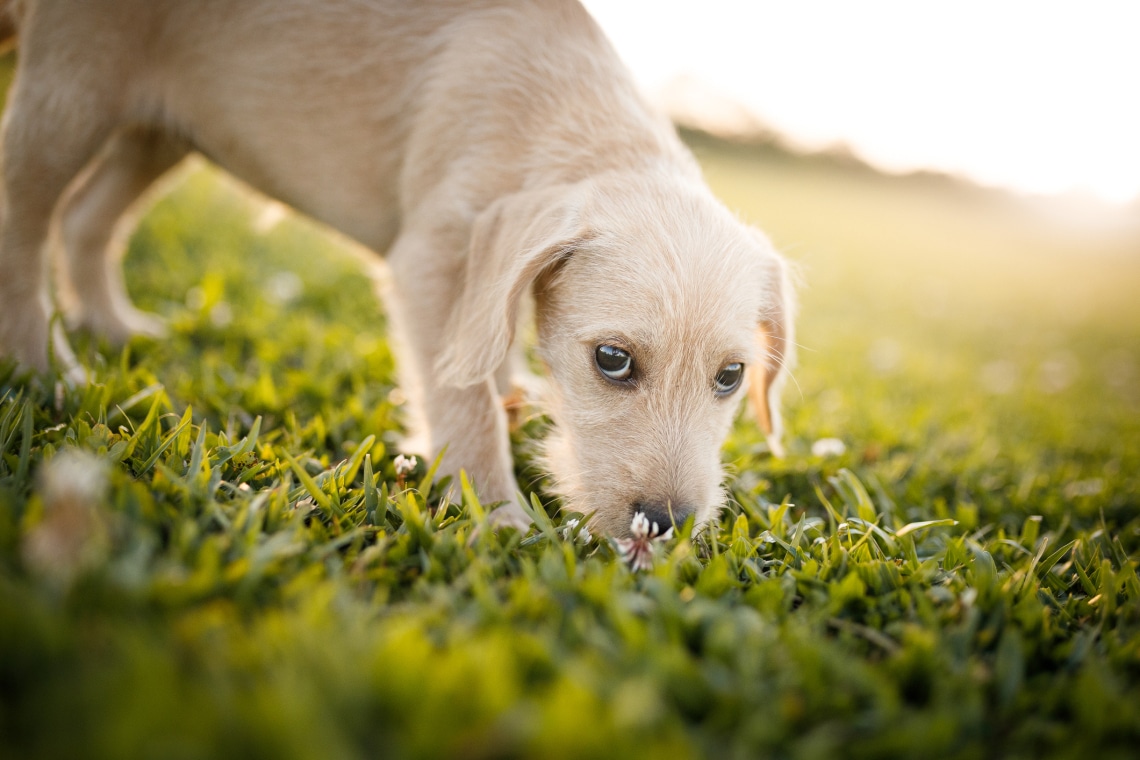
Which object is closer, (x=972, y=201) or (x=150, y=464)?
(x=150, y=464)

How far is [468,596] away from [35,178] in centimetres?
279

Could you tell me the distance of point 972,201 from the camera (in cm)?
3309

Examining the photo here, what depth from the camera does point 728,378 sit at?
247 centimetres

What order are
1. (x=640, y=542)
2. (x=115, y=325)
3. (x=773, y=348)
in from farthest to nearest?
(x=115, y=325) → (x=773, y=348) → (x=640, y=542)

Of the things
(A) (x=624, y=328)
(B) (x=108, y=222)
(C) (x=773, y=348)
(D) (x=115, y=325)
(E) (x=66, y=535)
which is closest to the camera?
(E) (x=66, y=535)

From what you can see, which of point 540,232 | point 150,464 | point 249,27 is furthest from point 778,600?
point 249,27

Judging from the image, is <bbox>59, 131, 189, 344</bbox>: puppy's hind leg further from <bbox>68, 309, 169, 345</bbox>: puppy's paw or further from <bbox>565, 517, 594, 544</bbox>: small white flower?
<bbox>565, 517, 594, 544</bbox>: small white flower

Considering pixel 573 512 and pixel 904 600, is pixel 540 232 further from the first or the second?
pixel 904 600

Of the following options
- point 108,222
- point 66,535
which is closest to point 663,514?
point 66,535

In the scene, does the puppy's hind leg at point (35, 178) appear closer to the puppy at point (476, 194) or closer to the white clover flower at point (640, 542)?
the puppy at point (476, 194)

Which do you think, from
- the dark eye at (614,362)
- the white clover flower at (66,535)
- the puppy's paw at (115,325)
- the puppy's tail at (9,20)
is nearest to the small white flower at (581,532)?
the dark eye at (614,362)

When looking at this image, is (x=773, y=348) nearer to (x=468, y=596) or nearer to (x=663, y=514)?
(x=663, y=514)

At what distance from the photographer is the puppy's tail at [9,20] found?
297 cm

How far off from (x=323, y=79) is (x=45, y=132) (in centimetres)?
116
